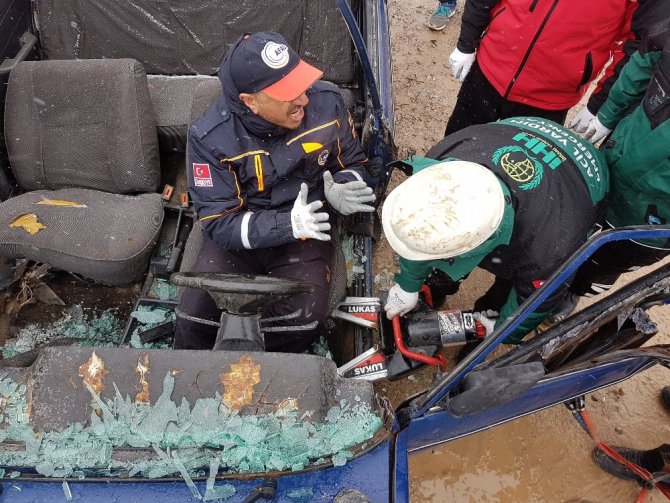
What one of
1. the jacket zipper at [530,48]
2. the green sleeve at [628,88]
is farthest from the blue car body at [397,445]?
the jacket zipper at [530,48]

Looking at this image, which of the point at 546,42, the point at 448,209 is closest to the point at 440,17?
the point at 546,42

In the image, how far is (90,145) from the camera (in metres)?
2.89

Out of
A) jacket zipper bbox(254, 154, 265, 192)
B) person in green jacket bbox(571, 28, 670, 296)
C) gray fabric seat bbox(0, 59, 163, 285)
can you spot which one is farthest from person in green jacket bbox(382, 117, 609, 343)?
gray fabric seat bbox(0, 59, 163, 285)

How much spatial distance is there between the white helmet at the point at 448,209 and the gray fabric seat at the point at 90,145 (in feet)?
4.94

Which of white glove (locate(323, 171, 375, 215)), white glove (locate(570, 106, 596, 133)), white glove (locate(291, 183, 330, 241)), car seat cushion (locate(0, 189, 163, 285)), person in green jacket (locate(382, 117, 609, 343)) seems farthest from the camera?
white glove (locate(570, 106, 596, 133))

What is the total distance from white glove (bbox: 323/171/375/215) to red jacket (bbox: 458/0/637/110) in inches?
45.6

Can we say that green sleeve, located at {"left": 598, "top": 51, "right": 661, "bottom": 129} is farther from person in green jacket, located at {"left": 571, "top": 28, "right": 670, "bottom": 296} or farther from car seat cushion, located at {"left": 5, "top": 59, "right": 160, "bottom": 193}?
car seat cushion, located at {"left": 5, "top": 59, "right": 160, "bottom": 193}

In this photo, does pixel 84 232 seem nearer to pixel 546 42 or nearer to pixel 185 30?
pixel 185 30

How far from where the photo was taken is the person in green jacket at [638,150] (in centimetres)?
211

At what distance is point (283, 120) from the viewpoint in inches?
94.0

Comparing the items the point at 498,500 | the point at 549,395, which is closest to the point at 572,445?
the point at 498,500

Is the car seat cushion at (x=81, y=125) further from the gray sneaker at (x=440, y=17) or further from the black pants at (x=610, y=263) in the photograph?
the gray sneaker at (x=440, y=17)

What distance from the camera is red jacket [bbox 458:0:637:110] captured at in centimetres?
257

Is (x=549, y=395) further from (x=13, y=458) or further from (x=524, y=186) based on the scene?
(x=13, y=458)
